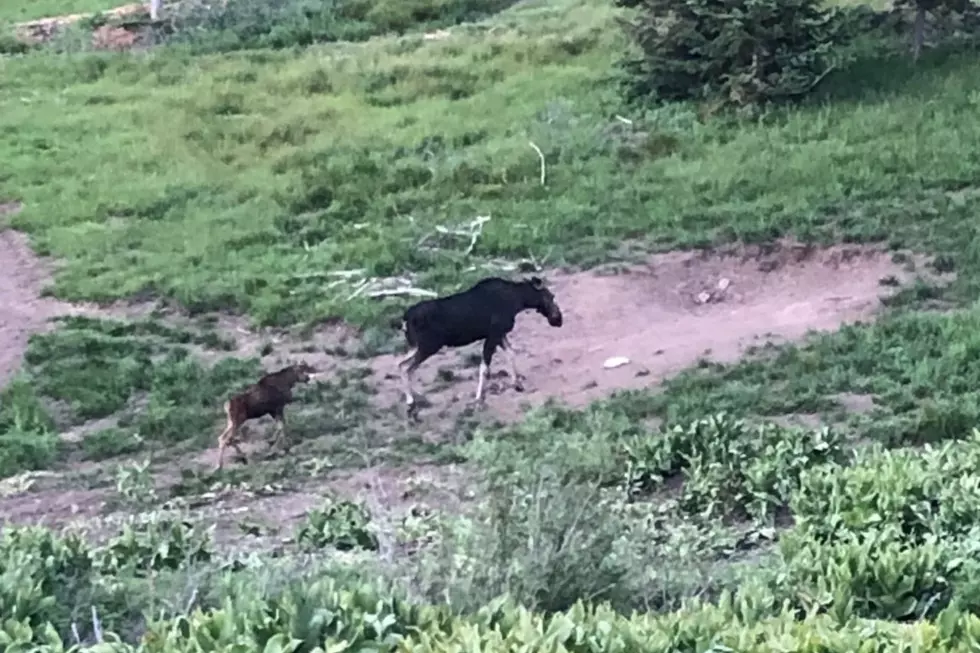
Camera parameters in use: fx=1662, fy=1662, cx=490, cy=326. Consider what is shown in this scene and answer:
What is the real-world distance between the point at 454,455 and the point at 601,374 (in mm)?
1829

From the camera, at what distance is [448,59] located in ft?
71.5

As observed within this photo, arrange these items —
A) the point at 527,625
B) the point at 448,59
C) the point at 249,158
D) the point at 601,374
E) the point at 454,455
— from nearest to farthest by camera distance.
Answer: the point at 527,625 → the point at 454,455 → the point at 601,374 → the point at 249,158 → the point at 448,59

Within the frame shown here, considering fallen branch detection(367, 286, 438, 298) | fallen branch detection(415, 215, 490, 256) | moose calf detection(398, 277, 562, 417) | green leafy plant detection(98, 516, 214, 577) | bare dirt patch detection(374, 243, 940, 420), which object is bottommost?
bare dirt patch detection(374, 243, 940, 420)

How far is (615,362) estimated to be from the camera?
1252cm

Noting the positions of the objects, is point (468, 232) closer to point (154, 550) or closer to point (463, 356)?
point (463, 356)

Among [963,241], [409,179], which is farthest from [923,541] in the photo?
[409,179]

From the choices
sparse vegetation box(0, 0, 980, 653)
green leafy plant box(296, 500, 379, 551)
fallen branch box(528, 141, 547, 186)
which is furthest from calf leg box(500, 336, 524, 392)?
fallen branch box(528, 141, 547, 186)

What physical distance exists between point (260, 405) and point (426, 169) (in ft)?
22.1

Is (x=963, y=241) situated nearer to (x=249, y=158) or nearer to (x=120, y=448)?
(x=120, y=448)

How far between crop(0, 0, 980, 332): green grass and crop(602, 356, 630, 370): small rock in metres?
2.27

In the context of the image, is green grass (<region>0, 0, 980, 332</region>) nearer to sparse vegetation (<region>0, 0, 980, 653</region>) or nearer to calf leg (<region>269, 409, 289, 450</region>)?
sparse vegetation (<region>0, 0, 980, 653</region>)

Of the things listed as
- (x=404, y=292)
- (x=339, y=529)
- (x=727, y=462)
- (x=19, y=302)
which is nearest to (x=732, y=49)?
(x=404, y=292)

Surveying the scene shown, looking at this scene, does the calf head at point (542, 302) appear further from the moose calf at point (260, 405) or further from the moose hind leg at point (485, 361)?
the moose calf at point (260, 405)

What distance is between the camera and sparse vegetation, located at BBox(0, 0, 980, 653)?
20.2ft
